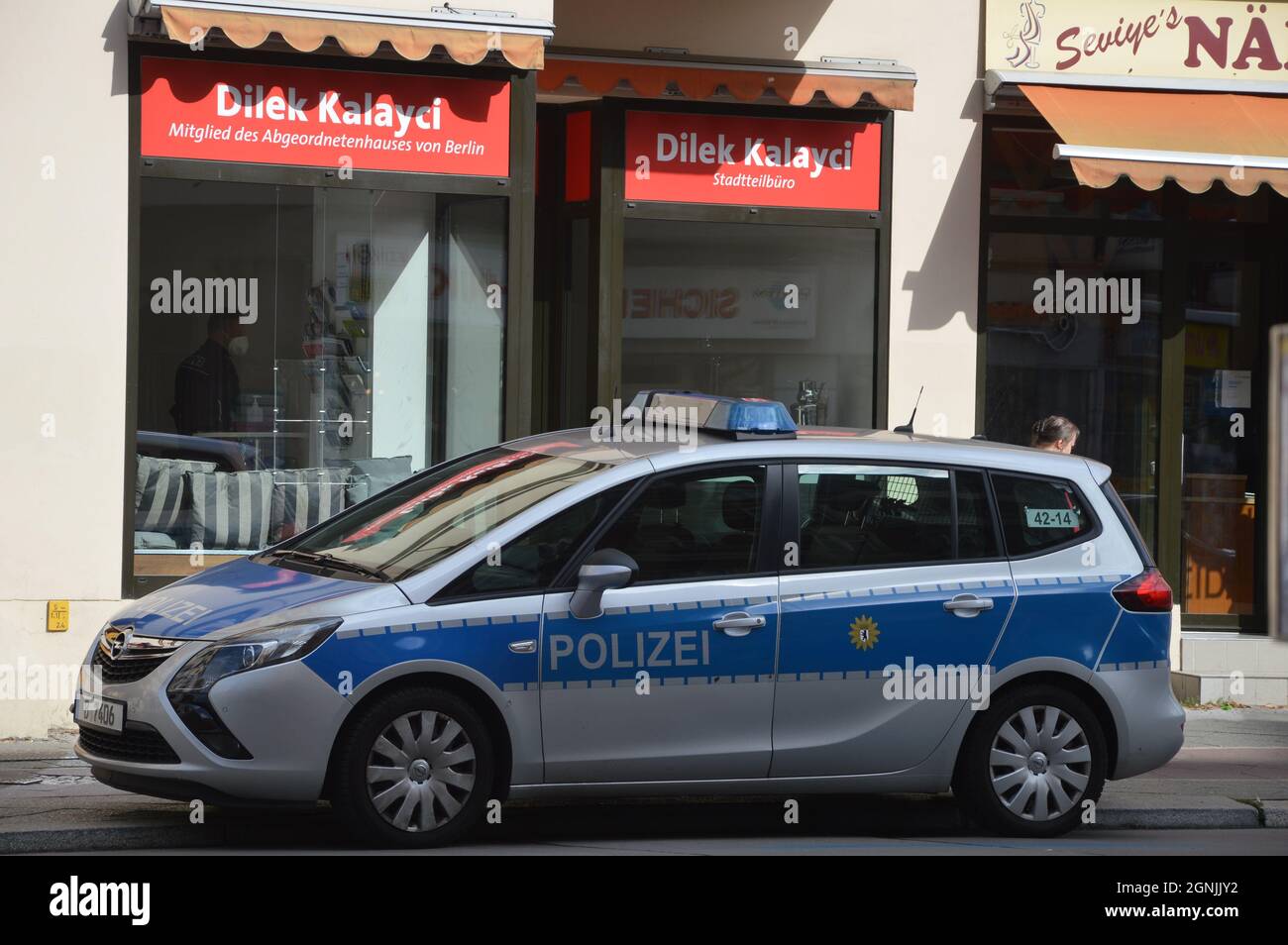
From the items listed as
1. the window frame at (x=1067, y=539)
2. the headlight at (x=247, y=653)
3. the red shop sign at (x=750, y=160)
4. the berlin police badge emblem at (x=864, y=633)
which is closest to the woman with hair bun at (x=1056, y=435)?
the window frame at (x=1067, y=539)

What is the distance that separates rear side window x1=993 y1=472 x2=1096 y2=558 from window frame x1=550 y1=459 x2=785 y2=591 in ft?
3.46

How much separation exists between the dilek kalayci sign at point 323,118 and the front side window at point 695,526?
4.22 meters

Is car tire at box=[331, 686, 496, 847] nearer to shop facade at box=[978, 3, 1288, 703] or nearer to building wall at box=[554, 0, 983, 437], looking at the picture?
building wall at box=[554, 0, 983, 437]

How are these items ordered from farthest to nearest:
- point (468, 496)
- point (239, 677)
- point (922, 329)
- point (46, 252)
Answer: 1. point (922, 329)
2. point (46, 252)
3. point (468, 496)
4. point (239, 677)

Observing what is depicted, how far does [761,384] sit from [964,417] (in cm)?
144

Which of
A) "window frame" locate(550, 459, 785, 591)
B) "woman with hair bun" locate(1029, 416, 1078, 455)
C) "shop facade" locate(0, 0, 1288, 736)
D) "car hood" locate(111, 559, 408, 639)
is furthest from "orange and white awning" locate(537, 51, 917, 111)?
"car hood" locate(111, 559, 408, 639)

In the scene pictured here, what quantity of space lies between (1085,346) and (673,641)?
683cm

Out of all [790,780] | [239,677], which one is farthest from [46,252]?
[790,780]

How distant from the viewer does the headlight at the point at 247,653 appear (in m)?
6.26

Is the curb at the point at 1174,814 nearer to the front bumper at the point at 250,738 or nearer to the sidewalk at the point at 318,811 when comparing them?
the sidewalk at the point at 318,811

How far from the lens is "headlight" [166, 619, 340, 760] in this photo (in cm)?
624

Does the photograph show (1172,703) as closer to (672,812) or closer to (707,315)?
(672,812)

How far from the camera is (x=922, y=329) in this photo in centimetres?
1200

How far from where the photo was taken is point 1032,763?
24.1ft
